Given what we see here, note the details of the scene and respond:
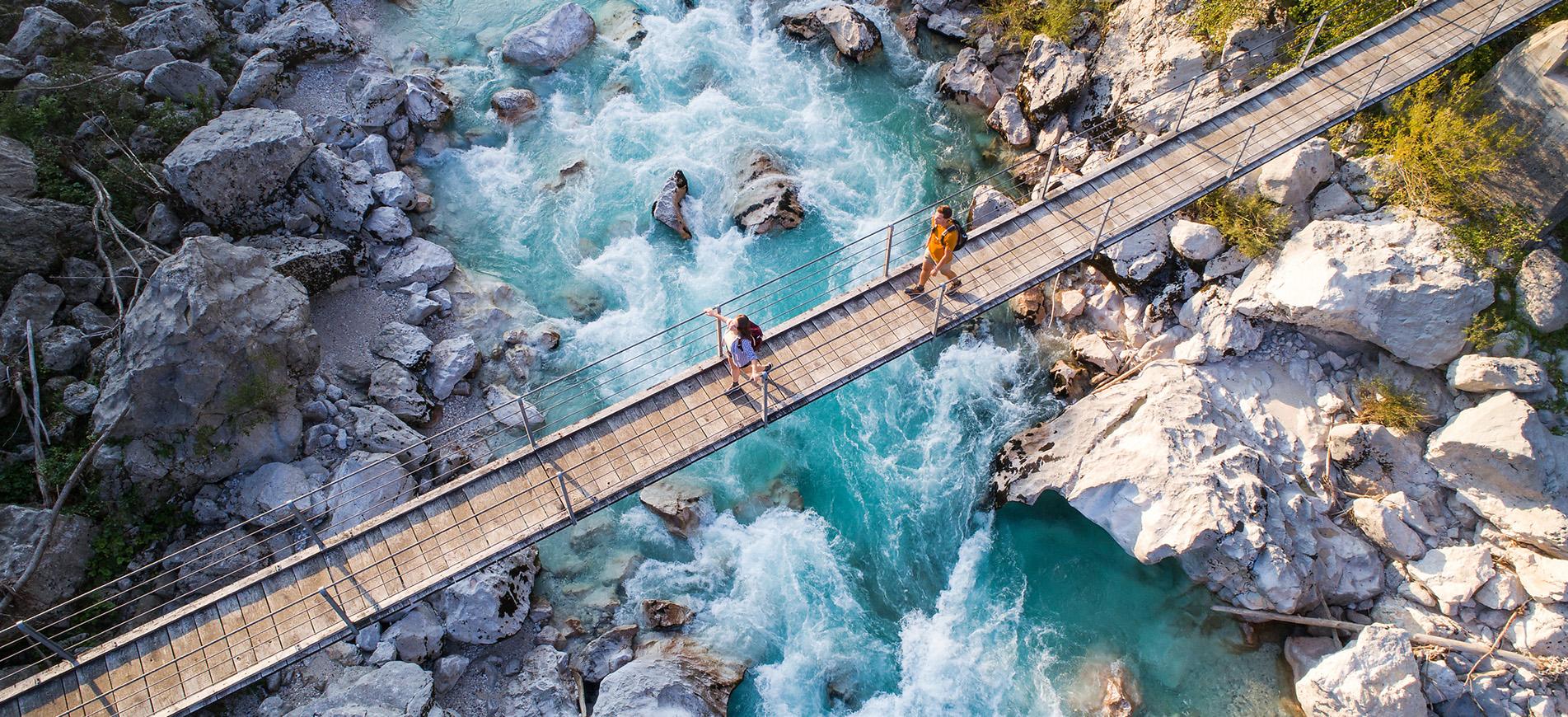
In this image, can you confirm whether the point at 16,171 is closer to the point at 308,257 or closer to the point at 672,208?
the point at 308,257

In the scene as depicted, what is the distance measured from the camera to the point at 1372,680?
13344 millimetres

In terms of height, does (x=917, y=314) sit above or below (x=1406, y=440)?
above

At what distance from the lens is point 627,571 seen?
15875 mm

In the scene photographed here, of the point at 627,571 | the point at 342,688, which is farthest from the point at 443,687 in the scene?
the point at 627,571

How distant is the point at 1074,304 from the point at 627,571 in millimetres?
10886

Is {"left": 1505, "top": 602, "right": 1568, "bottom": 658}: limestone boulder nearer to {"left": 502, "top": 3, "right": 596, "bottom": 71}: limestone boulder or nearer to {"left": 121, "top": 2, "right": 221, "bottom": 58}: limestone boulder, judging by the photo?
{"left": 502, "top": 3, "right": 596, "bottom": 71}: limestone boulder

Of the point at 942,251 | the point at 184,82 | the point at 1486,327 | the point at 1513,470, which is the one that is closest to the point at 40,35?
the point at 184,82

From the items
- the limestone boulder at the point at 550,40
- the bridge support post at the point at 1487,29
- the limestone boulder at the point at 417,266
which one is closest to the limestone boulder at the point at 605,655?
the limestone boulder at the point at 417,266

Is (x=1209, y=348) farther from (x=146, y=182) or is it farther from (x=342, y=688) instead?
(x=146, y=182)

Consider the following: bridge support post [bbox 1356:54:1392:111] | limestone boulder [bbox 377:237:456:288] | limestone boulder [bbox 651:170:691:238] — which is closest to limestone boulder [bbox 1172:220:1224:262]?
bridge support post [bbox 1356:54:1392:111]

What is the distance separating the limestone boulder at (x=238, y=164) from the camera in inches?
699

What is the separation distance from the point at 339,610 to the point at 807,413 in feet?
31.2

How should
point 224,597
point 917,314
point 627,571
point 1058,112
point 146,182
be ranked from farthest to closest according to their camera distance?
point 1058,112 < point 146,182 < point 627,571 < point 917,314 < point 224,597

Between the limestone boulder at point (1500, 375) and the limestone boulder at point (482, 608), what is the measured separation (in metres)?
17.0
